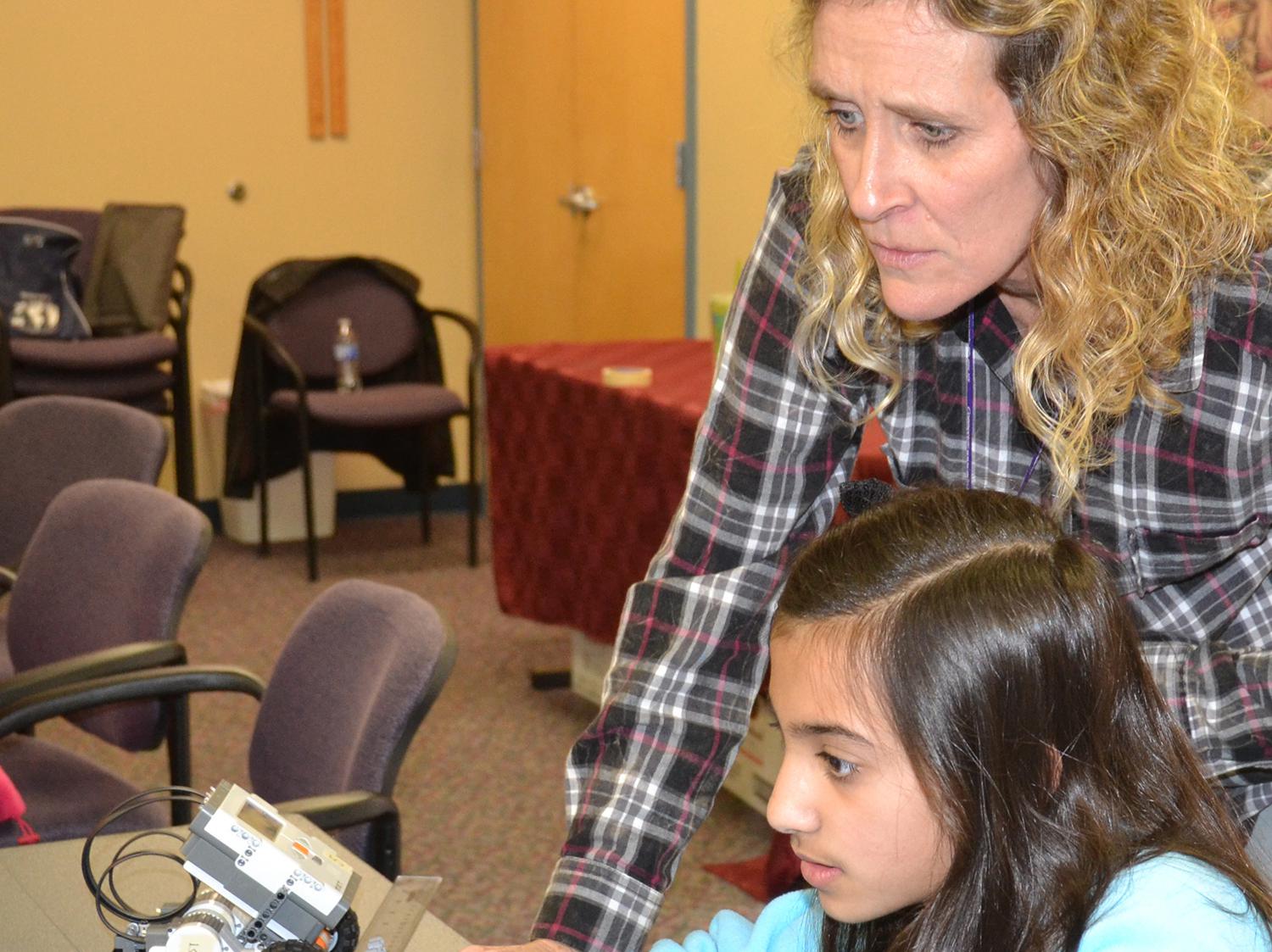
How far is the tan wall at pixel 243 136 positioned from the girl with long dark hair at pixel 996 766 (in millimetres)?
5277

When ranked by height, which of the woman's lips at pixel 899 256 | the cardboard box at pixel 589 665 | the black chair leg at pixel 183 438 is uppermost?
the woman's lips at pixel 899 256

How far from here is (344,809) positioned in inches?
70.0

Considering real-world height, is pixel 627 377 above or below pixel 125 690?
above

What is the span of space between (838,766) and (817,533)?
11.6 inches

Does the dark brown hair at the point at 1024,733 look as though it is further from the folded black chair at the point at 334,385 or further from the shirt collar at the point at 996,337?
the folded black chair at the point at 334,385

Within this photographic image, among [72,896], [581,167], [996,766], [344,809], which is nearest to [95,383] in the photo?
[581,167]

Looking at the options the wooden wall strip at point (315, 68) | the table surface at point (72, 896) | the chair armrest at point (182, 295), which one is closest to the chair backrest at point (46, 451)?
the table surface at point (72, 896)

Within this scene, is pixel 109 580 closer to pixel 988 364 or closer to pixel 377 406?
pixel 988 364

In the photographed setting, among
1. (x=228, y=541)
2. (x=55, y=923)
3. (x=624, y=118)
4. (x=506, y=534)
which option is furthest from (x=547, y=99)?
(x=55, y=923)

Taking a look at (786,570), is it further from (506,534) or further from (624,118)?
(624,118)

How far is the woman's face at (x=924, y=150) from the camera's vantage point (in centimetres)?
99

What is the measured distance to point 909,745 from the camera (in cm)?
96

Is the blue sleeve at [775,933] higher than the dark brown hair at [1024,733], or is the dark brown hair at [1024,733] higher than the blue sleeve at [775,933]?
the dark brown hair at [1024,733]

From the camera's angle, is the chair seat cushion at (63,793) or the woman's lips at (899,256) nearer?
the woman's lips at (899,256)
